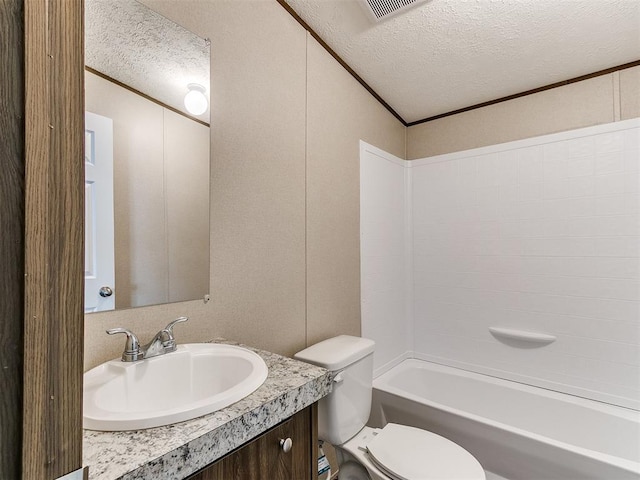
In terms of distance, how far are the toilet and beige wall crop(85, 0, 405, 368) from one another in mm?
258

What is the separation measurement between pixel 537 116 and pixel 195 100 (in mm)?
2223

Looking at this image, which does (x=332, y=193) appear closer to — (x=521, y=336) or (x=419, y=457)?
(x=419, y=457)

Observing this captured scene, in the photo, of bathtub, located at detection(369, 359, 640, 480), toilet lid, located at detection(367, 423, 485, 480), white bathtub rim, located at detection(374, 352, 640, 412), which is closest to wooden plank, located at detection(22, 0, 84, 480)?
toilet lid, located at detection(367, 423, 485, 480)

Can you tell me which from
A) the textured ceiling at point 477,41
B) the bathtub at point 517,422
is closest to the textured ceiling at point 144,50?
the textured ceiling at point 477,41

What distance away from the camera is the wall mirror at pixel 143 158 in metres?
0.94

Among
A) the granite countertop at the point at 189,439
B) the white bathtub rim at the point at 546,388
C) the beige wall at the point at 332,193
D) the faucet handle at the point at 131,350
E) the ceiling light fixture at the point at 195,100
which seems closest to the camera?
the granite countertop at the point at 189,439

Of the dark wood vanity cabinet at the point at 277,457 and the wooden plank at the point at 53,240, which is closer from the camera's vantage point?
the wooden plank at the point at 53,240

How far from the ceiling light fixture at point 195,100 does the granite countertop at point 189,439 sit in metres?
0.95

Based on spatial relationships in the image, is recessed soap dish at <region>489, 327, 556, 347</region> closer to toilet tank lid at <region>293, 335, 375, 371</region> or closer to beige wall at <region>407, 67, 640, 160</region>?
toilet tank lid at <region>293, 335, 375, 371</region>

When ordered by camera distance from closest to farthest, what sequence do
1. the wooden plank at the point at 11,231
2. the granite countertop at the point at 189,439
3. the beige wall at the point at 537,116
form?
the wooden plank at the point at 11,231
the granite countertop at the point at 189,439
the beige wall at the point at 537,116

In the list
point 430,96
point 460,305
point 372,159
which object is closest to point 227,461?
point 372,159

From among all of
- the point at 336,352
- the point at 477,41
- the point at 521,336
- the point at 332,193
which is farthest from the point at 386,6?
the point at 521,336

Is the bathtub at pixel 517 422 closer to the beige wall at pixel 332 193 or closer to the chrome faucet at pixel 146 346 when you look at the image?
the beige wall at pixel 332 193

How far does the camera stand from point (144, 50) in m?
1.06
